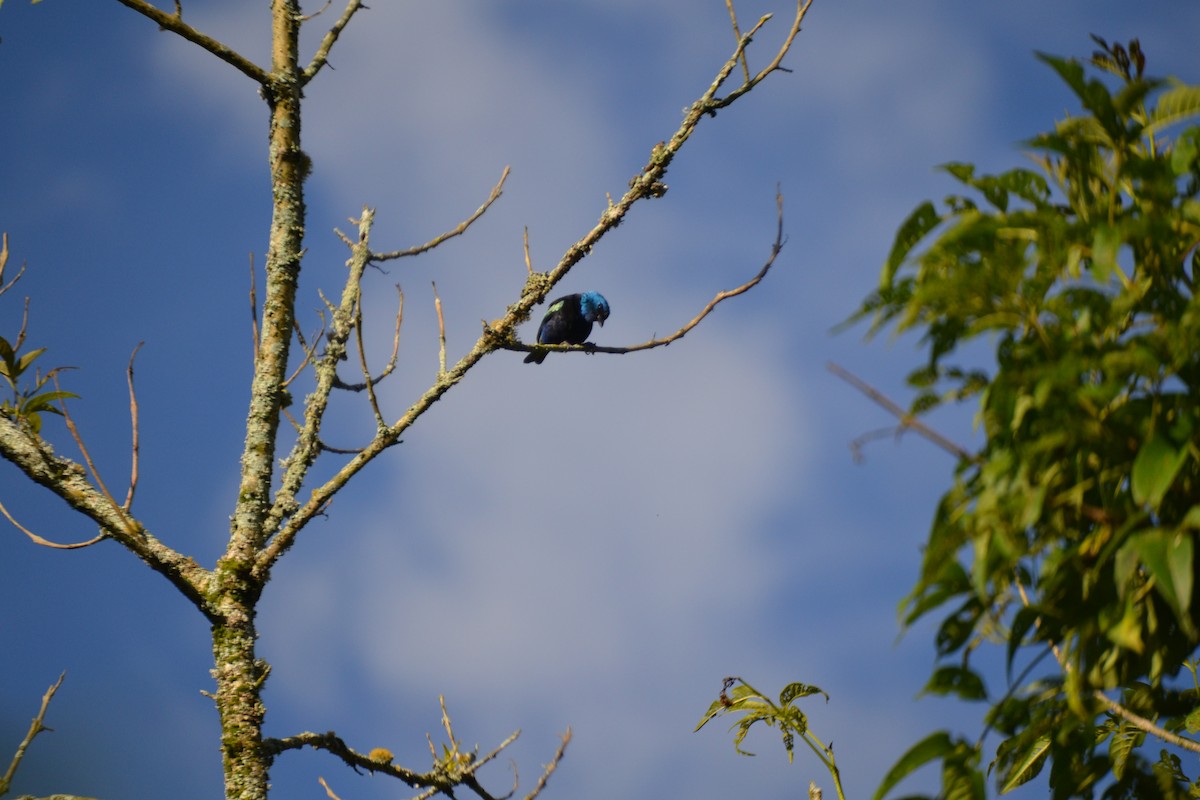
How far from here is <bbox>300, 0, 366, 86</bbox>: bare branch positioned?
3.62 meters

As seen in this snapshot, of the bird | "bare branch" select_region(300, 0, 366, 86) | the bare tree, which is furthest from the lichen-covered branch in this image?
the bird

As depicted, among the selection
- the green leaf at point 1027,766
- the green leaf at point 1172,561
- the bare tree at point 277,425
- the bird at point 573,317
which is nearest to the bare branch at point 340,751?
the bare tree at point 277,425

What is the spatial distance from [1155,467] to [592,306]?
8684 millimetres

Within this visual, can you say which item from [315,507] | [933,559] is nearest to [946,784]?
[933,559]

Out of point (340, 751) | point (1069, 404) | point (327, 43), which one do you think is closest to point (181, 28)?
point (327, 43)

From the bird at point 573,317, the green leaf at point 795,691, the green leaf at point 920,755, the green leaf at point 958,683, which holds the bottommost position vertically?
the green leaf at point 920,755

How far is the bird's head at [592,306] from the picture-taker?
9.70 m

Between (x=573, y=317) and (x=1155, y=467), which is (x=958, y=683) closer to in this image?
(x=1155, y=467)

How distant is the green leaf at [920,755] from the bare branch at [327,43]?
128 inches

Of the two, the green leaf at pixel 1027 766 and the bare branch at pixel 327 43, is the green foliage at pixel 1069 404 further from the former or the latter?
the bare branch at pixel 327 43

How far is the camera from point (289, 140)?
3.51 meters

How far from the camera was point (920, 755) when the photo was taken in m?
1.27

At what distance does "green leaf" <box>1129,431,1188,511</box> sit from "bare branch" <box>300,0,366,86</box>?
10.8ft

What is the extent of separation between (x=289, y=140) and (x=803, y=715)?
2.72 metres
